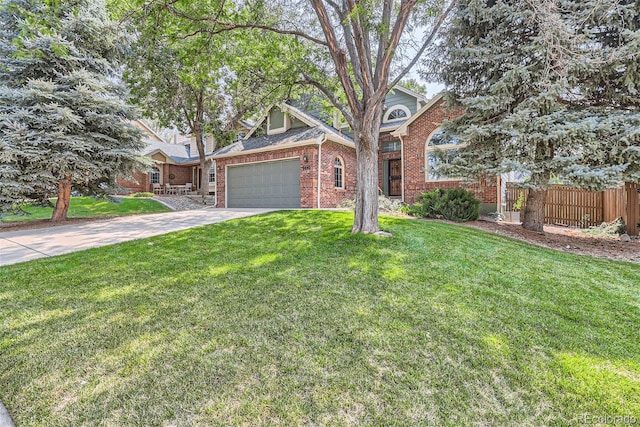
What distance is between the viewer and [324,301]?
3.43m

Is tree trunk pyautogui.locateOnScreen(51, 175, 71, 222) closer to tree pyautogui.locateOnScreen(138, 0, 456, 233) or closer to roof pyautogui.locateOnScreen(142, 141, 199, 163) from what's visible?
tree pyautogui.locateOnScreen(138, 0, 456, 233)

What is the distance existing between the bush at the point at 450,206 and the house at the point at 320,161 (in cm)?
126

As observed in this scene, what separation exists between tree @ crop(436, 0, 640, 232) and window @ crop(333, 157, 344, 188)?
576 cm

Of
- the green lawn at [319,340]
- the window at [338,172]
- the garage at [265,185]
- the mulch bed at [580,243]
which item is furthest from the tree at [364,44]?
the window at [338,172]

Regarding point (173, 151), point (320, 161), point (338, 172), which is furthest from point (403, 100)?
point (173, 151)

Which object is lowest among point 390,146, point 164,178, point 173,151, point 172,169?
point 164,178

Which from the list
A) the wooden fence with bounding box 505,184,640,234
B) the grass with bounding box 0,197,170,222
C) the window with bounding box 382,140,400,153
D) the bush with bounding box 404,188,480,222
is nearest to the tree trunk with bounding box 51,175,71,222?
the grass with bounding box 0,197,170,222

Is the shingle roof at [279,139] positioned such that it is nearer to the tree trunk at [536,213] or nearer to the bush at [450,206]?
the bush at [450,206]

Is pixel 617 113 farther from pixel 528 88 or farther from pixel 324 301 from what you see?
pixel 324 301

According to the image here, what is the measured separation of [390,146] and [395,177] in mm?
1557

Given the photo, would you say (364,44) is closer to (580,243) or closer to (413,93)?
(580,243)

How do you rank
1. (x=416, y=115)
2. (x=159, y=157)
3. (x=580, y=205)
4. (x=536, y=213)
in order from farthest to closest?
(x=159, y=157)
(x=416, y=115)
(x=580, y=205)
(x=536, y=213)

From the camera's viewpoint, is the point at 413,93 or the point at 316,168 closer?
the point at 316,168

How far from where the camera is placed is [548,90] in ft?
21.9
